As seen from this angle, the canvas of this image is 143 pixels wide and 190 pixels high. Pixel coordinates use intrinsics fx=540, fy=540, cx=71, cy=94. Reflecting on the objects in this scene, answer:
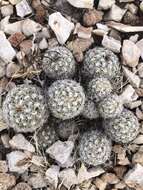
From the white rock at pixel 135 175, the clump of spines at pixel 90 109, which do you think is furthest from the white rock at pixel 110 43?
the white rock at pixel 135 175

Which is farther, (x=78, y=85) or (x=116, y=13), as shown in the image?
(x=116, y=13)

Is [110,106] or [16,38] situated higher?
[16,38]

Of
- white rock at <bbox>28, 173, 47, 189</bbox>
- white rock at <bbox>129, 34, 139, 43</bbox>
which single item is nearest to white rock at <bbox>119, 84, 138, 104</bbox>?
white rock at <bbox>129, 34, 139, 43</bbox>

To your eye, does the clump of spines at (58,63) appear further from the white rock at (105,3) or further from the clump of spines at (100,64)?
the white rock at (105,3)

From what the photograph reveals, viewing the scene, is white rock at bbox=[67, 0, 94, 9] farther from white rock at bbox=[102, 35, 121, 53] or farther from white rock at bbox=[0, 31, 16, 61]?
white rock at bbox=[0, 31, 16, 61]

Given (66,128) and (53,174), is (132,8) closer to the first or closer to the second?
(66,128)

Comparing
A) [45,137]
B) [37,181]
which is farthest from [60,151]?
[37,181]

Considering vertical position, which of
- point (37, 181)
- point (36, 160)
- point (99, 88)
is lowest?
point (37, 181)
